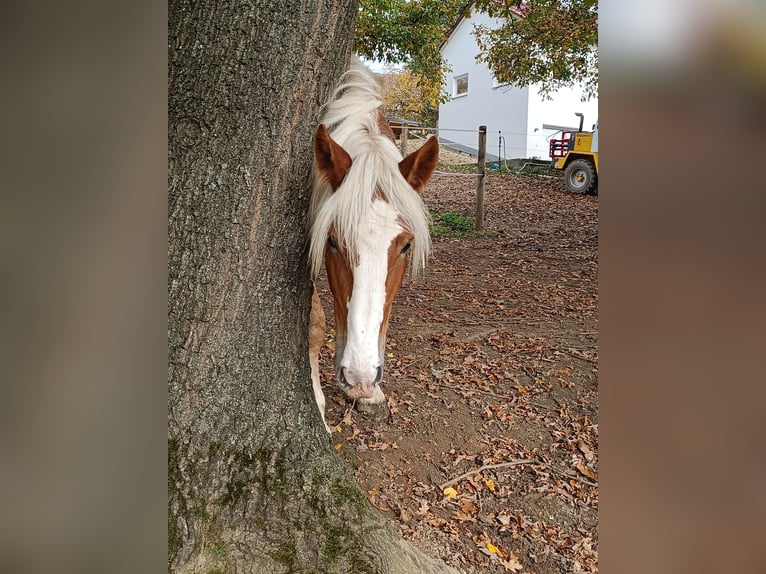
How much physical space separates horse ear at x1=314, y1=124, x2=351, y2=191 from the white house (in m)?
11.7

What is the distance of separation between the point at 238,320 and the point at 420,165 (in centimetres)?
104

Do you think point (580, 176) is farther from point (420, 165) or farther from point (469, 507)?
point (469, 507)

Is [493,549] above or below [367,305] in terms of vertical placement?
below

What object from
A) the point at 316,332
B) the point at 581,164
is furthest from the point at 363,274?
the point at 581,164

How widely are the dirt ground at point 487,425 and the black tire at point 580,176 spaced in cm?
573

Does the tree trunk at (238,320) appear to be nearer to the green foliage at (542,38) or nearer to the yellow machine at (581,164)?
the green foliage at (542,38)

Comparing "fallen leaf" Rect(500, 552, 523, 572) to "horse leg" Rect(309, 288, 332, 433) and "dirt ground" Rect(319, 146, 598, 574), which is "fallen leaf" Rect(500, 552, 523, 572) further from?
"horse leg" Rect(309, 288, 332, 433)

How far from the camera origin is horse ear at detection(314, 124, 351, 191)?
192cm

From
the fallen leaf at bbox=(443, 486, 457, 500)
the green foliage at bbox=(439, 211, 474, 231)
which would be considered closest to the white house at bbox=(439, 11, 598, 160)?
the green foliage at bbox=(439, 211, 474, 231)

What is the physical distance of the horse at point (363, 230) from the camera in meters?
1.86

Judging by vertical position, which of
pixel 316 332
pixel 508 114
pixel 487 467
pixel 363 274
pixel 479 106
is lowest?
pixel 487 467

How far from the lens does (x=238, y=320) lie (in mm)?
1652
